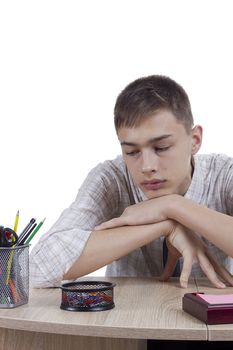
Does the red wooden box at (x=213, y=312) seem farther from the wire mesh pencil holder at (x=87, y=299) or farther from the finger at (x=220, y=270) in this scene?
the finger at (x=220, y=270)

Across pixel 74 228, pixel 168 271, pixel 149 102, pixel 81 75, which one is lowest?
pixel 168 271

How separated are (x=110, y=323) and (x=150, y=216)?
0.56 metres

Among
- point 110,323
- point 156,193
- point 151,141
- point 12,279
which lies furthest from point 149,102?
point 110,323

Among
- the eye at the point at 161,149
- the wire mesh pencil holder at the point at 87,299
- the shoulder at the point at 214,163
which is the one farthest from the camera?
the shoulder at the point at 214,163

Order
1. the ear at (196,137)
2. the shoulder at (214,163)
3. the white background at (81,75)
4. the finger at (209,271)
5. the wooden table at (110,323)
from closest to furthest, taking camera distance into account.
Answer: the wooden table at (110,323), the finger at (209,271), the ear at (196,137), the shoulder at (214,163), the white background at (81,75)

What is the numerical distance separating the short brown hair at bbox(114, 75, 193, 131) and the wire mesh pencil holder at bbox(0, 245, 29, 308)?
53 cm

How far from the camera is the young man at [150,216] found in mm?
1872

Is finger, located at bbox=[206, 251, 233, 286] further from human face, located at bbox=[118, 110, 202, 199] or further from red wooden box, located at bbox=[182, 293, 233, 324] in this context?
red wooden box, located at bbox=[182, 293, 233, 324]

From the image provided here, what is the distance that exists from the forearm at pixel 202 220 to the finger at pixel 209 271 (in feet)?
0.21

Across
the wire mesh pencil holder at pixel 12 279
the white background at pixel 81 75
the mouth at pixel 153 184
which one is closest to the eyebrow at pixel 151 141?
the mouth at pixel 153 184

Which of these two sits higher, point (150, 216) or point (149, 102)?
point (149, 102)

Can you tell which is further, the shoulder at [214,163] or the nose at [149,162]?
the shoulder at [214,163]

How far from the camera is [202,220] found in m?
1.89

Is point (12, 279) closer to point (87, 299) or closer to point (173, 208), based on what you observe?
point (87, 299)
